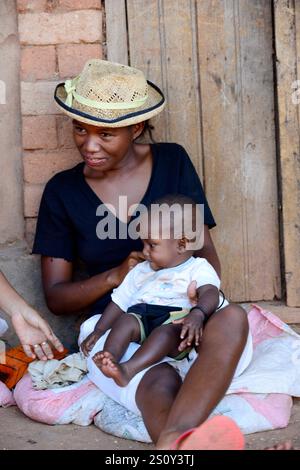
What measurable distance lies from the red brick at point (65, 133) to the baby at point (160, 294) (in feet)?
2.62

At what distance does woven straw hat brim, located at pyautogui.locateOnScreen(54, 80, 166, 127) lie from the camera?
4.02 m

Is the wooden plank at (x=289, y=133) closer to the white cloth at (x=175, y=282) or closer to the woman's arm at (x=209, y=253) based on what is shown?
the woman's arm at (x=209, y=253)

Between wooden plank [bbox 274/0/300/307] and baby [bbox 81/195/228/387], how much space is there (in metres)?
0.76

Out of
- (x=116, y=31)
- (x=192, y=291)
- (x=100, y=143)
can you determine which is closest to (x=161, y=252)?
(x=192, y=291)

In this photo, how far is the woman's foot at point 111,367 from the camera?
3.57 metres

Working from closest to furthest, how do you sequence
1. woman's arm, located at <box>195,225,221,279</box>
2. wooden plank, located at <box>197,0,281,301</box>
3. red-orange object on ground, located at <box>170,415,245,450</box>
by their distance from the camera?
red-orange object on ground, located at <box>170,415,245,450</box> → woman's arm, located at <box>195,225,221,279</box> → wooden plank, located at <box>197,0,281,301</box>

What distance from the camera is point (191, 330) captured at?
141 inches

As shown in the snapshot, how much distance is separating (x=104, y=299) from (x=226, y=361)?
90 centimetres

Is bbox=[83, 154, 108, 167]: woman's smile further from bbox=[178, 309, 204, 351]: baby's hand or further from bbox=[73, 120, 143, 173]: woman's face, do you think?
bbox=[178, 309, 204, 351]: baby's hand

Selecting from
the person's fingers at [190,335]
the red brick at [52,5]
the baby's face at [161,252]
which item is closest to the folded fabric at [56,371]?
the baby's face at [161,252]

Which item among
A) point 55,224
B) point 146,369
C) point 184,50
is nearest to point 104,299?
point 55,224

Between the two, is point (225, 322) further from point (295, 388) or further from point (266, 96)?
point (266, 96)

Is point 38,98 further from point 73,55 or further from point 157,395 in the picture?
point 157,395

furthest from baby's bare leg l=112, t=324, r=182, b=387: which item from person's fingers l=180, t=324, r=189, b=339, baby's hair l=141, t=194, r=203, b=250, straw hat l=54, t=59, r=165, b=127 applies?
straw hat l=54, t=59, r=165, b=127
